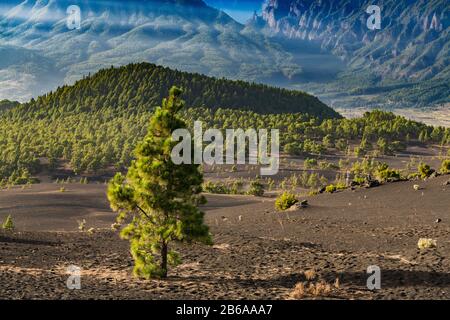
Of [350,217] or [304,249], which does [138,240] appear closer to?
[304,249]

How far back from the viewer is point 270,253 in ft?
86.6

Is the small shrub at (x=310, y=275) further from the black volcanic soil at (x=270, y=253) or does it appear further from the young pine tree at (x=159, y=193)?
the young pine tree at (x=159, y=193)

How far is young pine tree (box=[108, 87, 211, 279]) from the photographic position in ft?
66.2

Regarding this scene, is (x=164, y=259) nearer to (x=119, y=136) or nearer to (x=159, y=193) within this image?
(x=159, y=193)

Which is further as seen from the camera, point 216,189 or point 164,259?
point 216,189

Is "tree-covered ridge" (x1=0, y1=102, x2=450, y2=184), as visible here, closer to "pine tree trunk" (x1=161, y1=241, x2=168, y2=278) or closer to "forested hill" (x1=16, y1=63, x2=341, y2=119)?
"forested hill" (x1=16, y1=63, x2=341, y2=119)

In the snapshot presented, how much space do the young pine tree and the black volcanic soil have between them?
1505mm

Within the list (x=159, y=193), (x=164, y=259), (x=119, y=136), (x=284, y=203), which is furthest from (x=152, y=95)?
(x=159, y=193)

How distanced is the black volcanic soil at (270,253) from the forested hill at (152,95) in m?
110

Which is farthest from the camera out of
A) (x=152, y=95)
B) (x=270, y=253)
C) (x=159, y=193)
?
(x=152, y=95)

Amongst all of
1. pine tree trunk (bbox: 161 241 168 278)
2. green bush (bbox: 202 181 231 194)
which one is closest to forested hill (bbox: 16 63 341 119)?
green bush (bbox: 202 181 231 194)

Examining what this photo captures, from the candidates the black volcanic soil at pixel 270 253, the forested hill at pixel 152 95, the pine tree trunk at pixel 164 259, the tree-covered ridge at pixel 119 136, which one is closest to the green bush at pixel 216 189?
the black volcanic soil at pixel 270 253

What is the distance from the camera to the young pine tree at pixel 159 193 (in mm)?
20172

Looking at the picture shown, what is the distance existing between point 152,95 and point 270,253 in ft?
452
